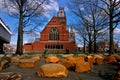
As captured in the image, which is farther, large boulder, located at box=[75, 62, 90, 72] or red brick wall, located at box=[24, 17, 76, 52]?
red brick wall, located at box=[24, 17, 76, 52]

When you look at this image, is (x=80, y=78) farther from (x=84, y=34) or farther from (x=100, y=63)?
(x=84, y=34)

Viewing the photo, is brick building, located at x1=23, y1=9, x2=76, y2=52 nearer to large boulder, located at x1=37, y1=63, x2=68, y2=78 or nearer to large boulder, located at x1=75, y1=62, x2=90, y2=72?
large boulder, located at x1=75, y1=62, x2=90, y2=72

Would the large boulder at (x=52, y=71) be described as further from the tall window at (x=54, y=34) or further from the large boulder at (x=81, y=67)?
the tall window at (x=54, y=34)

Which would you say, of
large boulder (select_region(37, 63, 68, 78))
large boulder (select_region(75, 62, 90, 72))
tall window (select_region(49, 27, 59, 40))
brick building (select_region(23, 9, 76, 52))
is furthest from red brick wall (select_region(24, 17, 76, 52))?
large boulder (select_region(37, 63, 68, 78))

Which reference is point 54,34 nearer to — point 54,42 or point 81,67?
point 54,42

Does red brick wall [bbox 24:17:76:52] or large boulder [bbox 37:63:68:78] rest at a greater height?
red brick wall [bbox 24:17:76:52]

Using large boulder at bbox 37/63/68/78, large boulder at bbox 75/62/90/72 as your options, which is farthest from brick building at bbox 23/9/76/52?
large boulder at bbox 37/63/68/78

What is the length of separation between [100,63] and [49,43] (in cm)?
6658

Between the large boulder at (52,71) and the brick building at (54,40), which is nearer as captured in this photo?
the large boulder at (52,71)

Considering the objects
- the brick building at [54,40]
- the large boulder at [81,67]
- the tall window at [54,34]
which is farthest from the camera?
the tall window at [54,34]

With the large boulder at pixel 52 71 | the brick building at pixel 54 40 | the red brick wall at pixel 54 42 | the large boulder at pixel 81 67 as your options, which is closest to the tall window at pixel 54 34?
the brick building at pixel 54 40

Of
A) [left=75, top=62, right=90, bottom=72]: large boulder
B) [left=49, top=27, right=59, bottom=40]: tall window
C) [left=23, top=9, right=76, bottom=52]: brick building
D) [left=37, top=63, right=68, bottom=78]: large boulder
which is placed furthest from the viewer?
[left=49, top=27, right=59, bottom=40]: tall window

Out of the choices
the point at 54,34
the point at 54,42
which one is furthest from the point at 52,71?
the point at 54,34

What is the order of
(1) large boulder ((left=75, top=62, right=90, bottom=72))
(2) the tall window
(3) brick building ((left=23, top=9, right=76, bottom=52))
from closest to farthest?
(1) large boulder ((left=75, top=62, right=90, bottom=72)) < (3) brick building ((left=23, top=9, right=76, bottom=52)) < (2) the tall window
